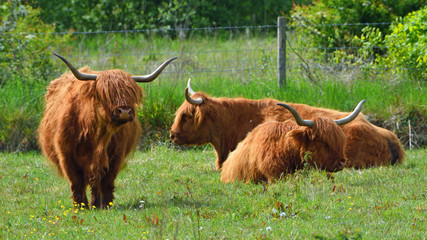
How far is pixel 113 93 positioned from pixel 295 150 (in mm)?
2205

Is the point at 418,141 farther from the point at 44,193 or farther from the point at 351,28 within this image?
the point at 44,193

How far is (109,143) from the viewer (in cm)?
595

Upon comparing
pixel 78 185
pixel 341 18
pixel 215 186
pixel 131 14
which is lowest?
pixel 215 186

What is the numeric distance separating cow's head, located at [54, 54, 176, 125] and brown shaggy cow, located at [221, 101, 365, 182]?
5.60ft

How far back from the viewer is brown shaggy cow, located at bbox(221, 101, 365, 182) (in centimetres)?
673

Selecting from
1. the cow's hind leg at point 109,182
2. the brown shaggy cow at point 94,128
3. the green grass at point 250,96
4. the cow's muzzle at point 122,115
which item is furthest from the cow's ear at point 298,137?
the green grass at point 250,96

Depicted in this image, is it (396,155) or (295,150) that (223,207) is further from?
(396,155)

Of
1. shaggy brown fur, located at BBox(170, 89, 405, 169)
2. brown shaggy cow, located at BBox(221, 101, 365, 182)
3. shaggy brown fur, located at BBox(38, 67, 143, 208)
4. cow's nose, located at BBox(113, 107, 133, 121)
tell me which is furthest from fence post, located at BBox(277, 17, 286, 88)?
cow's nose, located at BBox(113, 107, 133, 121)

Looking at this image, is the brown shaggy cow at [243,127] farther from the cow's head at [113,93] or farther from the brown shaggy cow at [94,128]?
the cow's head at [113,93]

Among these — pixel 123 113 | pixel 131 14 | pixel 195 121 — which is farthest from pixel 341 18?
pixel 131 14

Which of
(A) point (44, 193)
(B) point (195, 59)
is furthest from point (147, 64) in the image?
(A) point (44, 193)

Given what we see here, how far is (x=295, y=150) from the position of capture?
6805 mm

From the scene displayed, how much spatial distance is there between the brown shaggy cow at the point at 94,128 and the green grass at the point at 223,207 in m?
0.29

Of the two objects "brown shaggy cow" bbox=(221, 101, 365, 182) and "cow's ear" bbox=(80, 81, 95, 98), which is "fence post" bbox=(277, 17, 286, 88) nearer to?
"brown shaggy cow" bbox=(221, 101, 365, 182)
